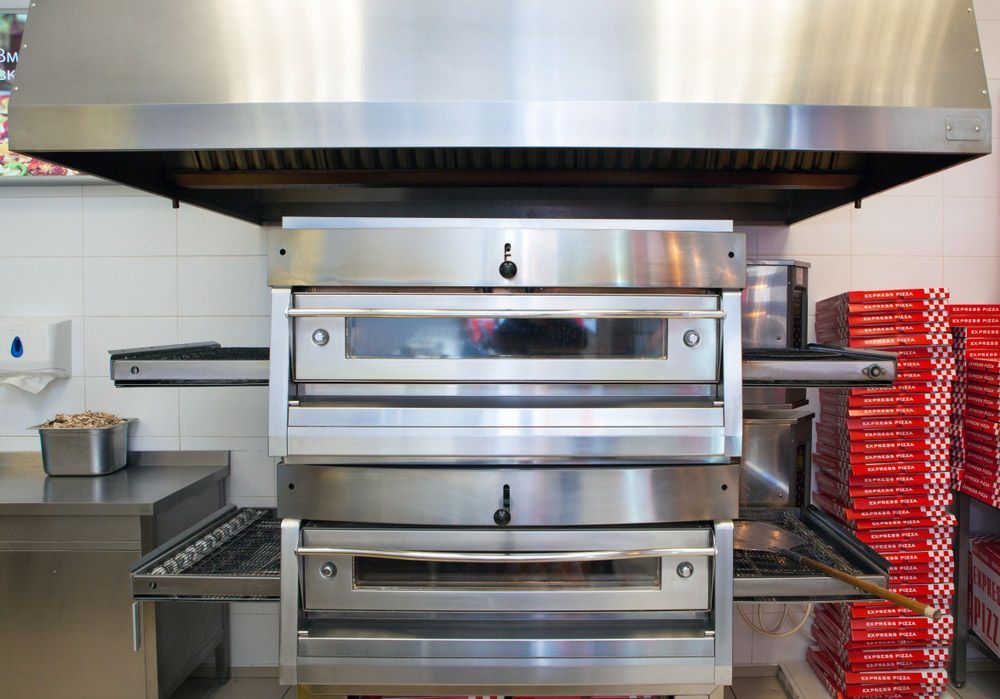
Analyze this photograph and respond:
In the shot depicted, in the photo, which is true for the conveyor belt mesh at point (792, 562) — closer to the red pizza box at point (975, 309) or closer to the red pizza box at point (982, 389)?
the red pizza box at point (982, 389)

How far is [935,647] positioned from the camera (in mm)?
2105

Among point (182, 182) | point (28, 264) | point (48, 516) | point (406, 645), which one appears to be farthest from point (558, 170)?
point (28, 264)

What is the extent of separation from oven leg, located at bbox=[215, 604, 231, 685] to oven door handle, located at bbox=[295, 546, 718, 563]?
1338 mm

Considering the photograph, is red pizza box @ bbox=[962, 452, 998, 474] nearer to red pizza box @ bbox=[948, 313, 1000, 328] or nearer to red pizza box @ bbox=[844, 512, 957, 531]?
red pizza box @ bbox=[844, 512, 957, 531]

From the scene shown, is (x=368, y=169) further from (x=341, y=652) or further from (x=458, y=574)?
(x=341, y=652)

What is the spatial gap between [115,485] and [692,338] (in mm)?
2069

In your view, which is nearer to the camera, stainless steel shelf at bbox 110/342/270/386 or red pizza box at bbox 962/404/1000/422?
stainless steel shelf at bbox 110/342/270/386

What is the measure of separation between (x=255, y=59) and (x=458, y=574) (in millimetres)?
1358

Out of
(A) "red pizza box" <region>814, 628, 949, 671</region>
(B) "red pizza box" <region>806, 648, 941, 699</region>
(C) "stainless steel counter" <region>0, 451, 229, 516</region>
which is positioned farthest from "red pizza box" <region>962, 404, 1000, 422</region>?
(C) "stainless steel counter" <region>0, 451, 229, 516</region>

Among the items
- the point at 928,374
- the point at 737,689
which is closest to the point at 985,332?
the point at 928,374

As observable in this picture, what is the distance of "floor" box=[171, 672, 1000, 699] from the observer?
2281 millimetres

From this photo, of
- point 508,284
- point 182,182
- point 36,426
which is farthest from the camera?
point 36,426

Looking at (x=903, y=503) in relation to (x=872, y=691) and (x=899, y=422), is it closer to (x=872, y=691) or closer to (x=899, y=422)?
(x=899, y=422)

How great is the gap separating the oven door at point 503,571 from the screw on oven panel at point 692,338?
0.46m
